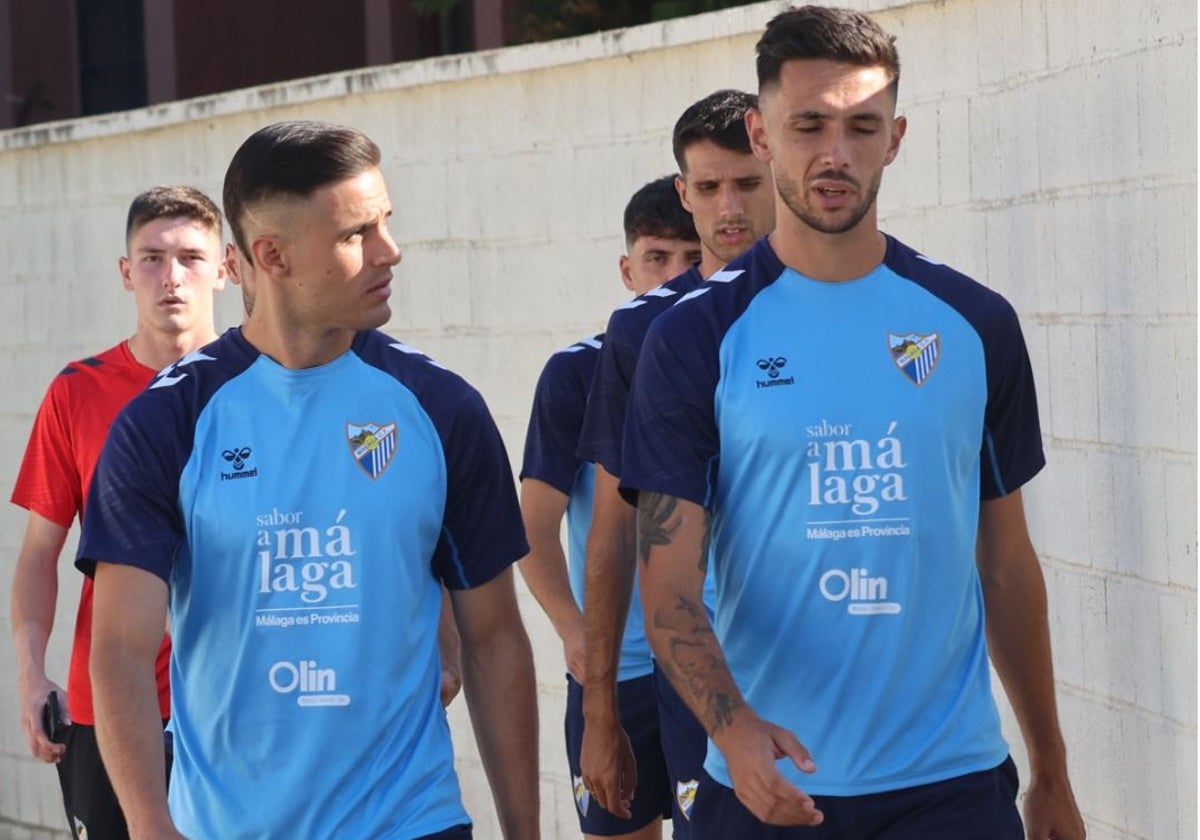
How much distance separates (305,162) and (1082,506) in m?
2.07

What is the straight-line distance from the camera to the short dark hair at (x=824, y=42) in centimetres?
398

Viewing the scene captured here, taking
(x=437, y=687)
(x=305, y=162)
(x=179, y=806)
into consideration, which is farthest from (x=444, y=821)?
(x=305, y=162)

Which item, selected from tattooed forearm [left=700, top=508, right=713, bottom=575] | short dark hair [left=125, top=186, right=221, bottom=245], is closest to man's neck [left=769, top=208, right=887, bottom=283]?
tattooed forearm [left=700, top=508, right=713, bottom=575]

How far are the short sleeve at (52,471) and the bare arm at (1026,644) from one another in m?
2.54

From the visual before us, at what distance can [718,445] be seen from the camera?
391 cm

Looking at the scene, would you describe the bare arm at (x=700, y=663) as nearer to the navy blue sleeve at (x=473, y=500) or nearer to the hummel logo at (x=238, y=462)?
the navy blue sleeve at (x=473, y=500)

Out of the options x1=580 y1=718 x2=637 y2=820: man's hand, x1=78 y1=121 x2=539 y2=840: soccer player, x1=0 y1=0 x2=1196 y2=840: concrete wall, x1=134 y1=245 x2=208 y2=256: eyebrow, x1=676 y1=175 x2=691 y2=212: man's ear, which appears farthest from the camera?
x1=134 y1=245 x2=208 y2=256: eyebrow

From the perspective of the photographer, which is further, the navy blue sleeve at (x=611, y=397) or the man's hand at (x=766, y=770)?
the navy blue sleeve at (x=611, y=397)

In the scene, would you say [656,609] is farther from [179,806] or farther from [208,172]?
[208,172]

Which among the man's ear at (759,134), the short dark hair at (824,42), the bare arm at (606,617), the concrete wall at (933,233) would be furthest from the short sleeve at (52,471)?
the short dark hair at (824,42)

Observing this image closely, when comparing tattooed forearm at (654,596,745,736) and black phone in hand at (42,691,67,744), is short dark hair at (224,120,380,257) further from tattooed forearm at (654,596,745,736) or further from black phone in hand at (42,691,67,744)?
black phone in hand at (42,691,67,744)

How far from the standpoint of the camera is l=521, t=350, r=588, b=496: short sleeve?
5.73 m

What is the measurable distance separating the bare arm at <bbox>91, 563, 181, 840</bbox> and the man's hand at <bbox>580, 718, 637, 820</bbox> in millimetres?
1207

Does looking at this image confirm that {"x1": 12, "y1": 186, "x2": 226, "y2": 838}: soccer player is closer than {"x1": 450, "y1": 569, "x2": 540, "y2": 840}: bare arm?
No
